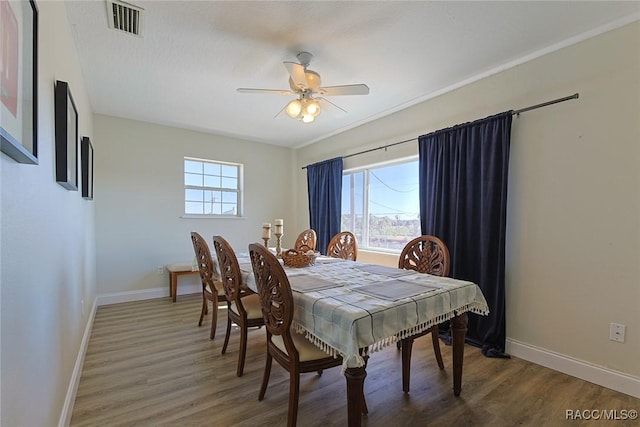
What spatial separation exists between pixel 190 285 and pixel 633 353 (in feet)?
15.3

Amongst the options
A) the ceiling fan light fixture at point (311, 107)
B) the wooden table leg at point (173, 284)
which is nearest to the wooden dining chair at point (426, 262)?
the ceiling fan light fixture at point (311, 107)

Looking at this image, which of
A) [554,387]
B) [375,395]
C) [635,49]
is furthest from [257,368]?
[635,49]

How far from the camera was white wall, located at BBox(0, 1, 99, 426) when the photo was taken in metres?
0.91

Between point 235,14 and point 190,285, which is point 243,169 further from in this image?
point 235,14

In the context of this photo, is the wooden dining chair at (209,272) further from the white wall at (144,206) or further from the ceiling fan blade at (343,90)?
the white wall at (144,206)

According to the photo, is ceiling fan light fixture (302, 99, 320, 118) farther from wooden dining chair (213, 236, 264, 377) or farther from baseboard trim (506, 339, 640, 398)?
baseboard trim (506, 339, 640, 398)

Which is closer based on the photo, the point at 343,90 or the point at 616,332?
the point at 616,332

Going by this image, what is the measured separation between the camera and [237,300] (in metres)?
2.14

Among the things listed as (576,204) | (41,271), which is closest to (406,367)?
(576,204)

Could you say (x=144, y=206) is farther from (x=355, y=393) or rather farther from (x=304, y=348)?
(x=355, y=393)

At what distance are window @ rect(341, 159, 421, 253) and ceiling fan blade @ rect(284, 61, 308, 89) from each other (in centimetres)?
174

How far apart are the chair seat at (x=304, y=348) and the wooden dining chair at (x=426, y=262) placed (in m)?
0.68

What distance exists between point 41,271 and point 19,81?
790 mm

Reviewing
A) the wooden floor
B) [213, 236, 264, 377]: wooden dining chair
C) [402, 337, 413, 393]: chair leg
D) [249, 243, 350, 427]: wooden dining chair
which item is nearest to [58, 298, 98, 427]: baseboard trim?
the wooden floor
